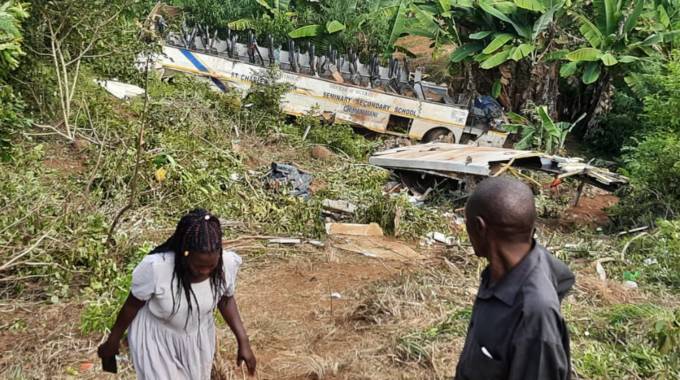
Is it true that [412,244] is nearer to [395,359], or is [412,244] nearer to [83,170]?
[395,359]

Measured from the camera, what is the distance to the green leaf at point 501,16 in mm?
13570

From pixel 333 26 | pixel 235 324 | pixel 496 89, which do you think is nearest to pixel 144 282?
pixel 235 324

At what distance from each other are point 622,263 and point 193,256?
583 centimetres

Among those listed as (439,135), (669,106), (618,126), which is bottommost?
(439,135)

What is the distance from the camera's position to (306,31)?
16406 millimetres

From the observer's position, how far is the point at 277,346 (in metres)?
5.15

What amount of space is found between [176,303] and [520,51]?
11.9 m

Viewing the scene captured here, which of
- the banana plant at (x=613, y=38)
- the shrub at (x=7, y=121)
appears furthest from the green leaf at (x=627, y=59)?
the shrub at (x=7, y=121)

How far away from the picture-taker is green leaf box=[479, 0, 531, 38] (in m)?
Answer: 13.6

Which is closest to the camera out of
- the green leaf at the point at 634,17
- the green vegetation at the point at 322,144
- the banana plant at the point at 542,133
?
the green vegetation at the point at 322,144

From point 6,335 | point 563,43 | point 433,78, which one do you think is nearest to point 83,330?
point 6,335

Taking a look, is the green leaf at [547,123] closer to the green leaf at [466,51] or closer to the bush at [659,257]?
the green leaf at [466,51]

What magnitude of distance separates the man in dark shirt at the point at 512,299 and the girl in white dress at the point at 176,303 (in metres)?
1.20

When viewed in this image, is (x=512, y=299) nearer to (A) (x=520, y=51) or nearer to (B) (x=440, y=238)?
(B) (x=440, y=238)
